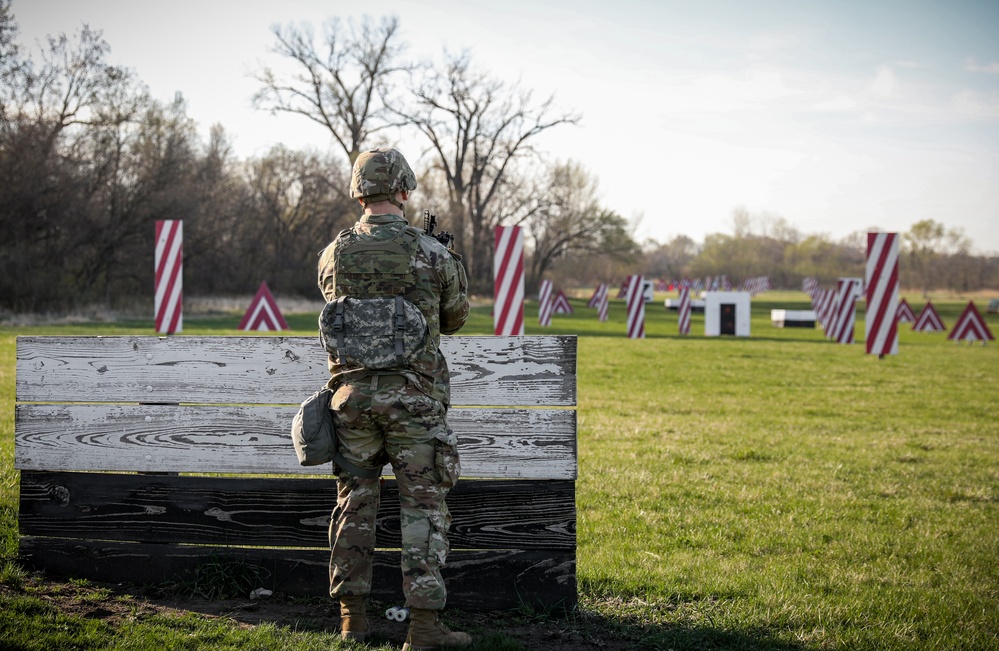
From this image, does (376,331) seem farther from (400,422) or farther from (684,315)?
(684,315)

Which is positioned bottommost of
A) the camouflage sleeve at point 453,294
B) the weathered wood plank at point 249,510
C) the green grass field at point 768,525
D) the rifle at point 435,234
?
the green grass field at point 768,525

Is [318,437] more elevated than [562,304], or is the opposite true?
[562,304]

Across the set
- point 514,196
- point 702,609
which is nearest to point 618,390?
point 702,609

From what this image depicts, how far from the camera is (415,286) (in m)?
3.82

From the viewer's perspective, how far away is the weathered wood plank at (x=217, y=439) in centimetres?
428

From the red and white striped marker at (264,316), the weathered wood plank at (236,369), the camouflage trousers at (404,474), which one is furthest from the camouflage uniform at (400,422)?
the red and white striped marker at (264,316)

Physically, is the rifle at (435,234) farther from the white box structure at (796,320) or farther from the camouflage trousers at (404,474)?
the white box structure at (796,320)

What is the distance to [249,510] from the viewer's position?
14.5 feet

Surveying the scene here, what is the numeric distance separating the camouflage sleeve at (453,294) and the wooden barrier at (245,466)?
23cm

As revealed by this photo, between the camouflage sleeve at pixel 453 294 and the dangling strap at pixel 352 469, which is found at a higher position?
the camouflage sleeve at pixel 453 294

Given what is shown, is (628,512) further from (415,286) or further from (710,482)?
(415,286)

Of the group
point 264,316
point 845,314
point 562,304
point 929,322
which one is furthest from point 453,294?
point 562,304

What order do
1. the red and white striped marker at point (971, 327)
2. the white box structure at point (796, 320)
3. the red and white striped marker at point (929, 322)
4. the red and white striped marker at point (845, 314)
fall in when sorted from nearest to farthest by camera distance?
the red and white striped marker at point (845, 314) → the red and white striped marker at point (971, 327) → the red and white striped marker at point (929, 322) → the white box structure at point (796, 320)

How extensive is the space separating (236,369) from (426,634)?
1.75 m
